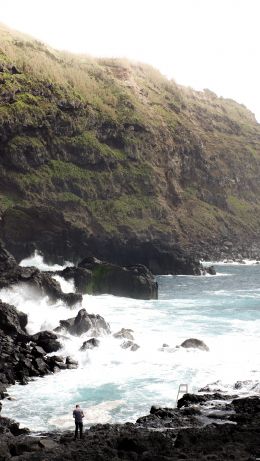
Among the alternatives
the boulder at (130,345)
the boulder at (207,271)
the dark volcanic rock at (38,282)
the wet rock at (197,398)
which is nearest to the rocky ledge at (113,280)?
the dark volcanic rock at (38,282)

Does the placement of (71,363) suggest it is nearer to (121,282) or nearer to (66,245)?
(121,282)

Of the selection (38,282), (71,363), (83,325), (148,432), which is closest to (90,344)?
(71,363)

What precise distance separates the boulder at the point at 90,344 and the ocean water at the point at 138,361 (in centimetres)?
58

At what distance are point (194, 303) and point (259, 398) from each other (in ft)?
157

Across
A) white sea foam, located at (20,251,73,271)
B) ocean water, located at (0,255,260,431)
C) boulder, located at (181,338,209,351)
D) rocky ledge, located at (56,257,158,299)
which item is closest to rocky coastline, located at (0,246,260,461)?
ocean water, located at (0,255,260,431)

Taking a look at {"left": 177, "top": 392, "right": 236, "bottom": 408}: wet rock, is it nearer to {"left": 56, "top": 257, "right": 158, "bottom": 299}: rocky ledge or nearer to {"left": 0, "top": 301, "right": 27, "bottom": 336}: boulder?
{"left": 0, "top": 301, "right": 27, "bottom": 336}: boulder

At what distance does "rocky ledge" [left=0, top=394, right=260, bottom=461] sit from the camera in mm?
24469

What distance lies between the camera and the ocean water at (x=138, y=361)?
112 ft

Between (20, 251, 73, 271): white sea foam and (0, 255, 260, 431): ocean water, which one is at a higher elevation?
(20, 251, 73, 271): white sea foam

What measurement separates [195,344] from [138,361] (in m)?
5.49

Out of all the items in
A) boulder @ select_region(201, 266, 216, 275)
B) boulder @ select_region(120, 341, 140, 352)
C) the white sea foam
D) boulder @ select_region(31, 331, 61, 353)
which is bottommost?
boulder @ select_region(120, 341, 140, 352)

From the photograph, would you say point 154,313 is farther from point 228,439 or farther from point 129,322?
point 228,439

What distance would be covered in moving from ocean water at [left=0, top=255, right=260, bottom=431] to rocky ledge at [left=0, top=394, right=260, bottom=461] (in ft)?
7.73

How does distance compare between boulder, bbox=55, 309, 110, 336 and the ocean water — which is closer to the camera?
the ocean water
